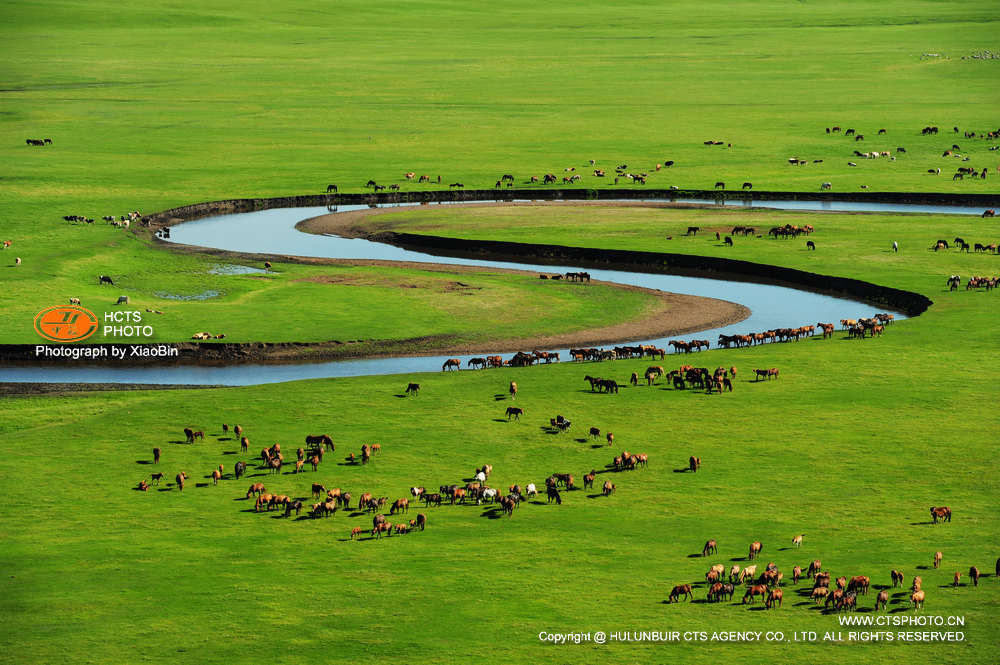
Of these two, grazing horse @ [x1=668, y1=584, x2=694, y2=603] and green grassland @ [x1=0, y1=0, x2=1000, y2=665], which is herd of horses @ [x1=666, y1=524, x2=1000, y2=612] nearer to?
grazing horse @ [x1=668, y1=584, x2=694, y2=603]

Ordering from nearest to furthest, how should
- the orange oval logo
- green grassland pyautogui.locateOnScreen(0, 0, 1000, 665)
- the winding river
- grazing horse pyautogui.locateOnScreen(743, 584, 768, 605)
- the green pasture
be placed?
the green pasture, green grassland pyautogui.locateOnScreen(0, 0, 1000, 665), grazing horse pyautogui.locateOnScreen(743, 584, 768, 605), the winding river, the orange oval logo

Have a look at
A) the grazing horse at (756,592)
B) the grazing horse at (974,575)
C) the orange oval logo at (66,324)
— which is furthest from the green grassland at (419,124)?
the grazing horse at (974,575)

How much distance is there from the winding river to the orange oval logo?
10.7ft

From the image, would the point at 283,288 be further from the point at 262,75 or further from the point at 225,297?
the point at 262,75

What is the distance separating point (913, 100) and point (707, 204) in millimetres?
62756

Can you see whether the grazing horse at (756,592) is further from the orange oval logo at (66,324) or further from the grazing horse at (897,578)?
the orange oval logo at (66,324)

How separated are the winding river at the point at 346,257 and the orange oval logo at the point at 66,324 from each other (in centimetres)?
327

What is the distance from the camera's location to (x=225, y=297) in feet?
233

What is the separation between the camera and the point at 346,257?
281 ft

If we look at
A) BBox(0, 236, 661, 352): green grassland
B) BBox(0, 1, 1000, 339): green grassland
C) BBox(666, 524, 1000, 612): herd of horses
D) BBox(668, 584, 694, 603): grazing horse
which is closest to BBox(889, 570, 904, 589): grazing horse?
BBox(666, 524, 1000, 612): herd of horses

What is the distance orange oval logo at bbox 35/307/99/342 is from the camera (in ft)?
202

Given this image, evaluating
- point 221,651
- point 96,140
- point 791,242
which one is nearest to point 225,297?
point 791,242

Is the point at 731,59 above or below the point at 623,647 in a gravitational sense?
above

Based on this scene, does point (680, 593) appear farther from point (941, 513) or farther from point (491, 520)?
point (941, 513)
